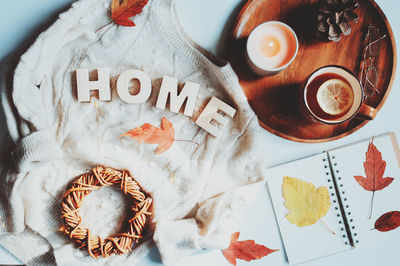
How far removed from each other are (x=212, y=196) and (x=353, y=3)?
656mm

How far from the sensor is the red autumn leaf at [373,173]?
0.92 meters

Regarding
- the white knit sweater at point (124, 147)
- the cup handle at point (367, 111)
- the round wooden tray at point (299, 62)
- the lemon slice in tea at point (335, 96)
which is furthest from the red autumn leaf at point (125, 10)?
the cup handle at point (367, 111)

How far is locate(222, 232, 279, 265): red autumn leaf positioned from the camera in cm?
90

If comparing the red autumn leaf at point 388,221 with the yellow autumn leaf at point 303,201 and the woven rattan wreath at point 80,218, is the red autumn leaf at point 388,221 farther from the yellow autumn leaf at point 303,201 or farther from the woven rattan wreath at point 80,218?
the woven rattan wreath at point 80,218

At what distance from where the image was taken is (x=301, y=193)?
0.91 metres

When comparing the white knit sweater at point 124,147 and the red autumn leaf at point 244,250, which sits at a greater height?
the white knit sweater at point 124,147

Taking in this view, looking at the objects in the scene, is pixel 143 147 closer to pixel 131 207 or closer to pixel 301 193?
pixel 131 207

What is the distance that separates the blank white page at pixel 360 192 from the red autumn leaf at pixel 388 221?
0.01m

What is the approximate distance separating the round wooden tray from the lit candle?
1.5 inches

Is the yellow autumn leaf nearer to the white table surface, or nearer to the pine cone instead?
the white table surface

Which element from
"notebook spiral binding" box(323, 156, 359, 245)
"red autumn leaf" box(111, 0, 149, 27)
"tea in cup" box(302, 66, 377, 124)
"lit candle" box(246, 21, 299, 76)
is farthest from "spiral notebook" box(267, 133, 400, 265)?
"red autumn leaf" box(111, 0, 149, 27)

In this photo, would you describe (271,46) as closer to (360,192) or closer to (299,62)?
(299,62)

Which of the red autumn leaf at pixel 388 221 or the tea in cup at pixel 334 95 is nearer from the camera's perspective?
the tea in cup at pixel 334 95

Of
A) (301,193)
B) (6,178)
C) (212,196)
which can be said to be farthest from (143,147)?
(301,193)
